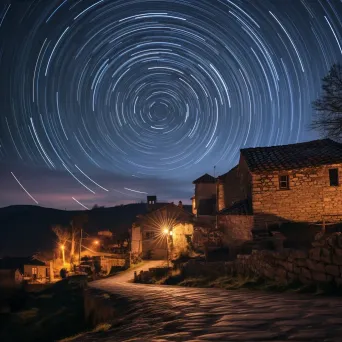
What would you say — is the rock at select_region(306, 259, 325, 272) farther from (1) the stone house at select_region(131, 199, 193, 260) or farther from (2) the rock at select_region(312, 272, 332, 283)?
(1) the stone house at select_region(131, 199, 193, 260)

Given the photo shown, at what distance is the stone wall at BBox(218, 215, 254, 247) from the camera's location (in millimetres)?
23516

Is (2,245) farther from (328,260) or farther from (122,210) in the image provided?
(328,260)

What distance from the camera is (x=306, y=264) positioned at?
29.9ft

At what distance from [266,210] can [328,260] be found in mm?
15190

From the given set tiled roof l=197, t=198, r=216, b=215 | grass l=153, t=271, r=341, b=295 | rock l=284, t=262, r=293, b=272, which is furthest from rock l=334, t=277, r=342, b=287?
tiled roof l=197, t=198, r=216, b=215

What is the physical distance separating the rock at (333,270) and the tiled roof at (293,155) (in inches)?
609

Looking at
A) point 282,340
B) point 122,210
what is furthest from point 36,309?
point 122,210

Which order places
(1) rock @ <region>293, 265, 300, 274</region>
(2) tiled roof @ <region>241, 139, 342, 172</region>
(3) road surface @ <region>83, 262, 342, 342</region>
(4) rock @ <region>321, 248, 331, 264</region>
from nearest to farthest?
(3) road surface @ <region>83, 262, 342, 342</region> → (4) rock @ <region>321, 248, 331, 264</region> → (1) rock @ <region>293, 265, 300, 274</region> → (2) tiled roof @ <region>241, 139, 342, 172</region>

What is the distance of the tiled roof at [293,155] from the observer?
23011 millimetres

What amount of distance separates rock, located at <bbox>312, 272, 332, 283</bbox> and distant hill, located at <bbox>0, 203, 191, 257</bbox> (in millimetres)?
93395

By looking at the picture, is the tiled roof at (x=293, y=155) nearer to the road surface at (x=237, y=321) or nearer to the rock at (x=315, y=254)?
the rock at (x=315, y=254)

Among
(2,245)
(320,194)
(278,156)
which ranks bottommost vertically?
(2,245)

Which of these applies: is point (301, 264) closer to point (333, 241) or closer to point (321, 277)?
point (321, 277)

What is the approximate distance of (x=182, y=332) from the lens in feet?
18.8
